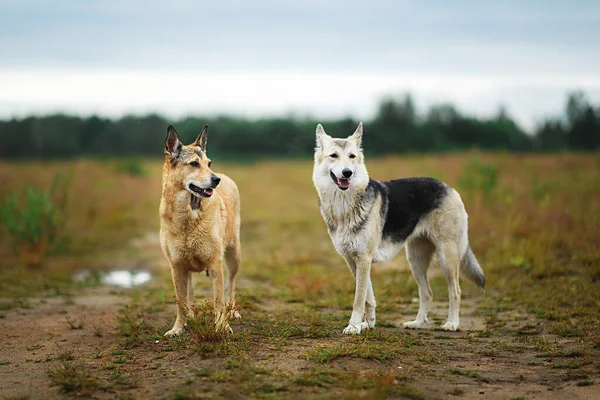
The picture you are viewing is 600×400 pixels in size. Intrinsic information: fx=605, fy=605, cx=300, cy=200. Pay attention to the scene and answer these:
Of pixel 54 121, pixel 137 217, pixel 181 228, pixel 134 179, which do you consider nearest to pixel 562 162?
pixel 137 217

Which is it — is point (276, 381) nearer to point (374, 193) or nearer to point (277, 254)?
point (374, 193)

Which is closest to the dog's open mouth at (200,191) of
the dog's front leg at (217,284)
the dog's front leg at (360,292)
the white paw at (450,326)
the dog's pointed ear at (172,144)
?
the dog's pointed ear at (172,144)

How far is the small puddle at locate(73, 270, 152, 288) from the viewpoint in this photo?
12.4m

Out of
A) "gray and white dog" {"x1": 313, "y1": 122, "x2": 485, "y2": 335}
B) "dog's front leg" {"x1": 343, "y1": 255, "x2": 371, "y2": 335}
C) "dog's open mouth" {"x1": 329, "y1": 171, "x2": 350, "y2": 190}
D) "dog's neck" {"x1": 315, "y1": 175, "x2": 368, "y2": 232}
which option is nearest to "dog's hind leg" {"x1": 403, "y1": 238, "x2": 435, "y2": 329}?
"gray and white dog" {"x1": 313, "y1": 122, "x2": 485, "y2": 335}

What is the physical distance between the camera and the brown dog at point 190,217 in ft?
23.2

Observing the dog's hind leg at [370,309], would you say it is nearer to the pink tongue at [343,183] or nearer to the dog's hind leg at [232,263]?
the pink tongue at [343,183]

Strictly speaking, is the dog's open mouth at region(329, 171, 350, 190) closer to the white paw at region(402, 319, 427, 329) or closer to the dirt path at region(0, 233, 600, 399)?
the dirt path at region(0, 233, 600, 399)

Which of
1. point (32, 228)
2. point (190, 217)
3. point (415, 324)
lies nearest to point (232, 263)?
point (190, 217)

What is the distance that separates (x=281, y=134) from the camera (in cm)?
4638

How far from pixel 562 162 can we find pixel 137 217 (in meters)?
17.5

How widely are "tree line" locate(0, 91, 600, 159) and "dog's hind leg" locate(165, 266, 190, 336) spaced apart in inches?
935

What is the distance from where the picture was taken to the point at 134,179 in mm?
28812

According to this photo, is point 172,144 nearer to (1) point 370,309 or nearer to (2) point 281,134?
(1) point 370,309

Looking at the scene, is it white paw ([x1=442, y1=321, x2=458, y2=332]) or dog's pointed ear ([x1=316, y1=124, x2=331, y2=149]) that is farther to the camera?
white paw ([x1=442, y1=321, x2=458, y2=332])
